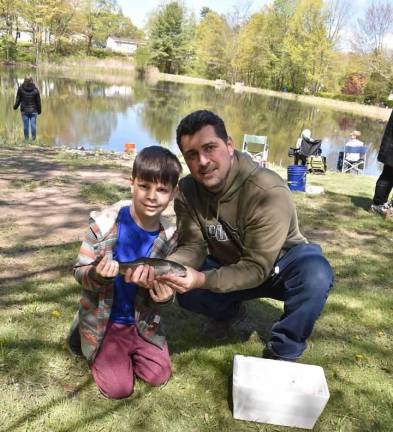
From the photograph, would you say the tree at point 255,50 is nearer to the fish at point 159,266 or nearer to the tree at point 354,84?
the tree at point 354,84

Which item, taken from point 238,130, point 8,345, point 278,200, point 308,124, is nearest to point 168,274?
point 278,200

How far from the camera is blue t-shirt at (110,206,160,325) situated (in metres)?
2.52

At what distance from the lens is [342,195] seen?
7.86 meters

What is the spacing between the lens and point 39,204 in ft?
18.2

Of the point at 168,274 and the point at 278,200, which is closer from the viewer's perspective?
the point at 168,274

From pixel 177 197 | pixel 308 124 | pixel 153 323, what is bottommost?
pixel 308 124

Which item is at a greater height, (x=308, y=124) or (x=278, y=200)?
(x=278, y=200)

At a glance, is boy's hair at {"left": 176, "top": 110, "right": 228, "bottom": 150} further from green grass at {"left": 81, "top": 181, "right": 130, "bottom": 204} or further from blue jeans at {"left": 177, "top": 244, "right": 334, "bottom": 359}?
green grass at {"left": 81, "top": 181, "right": 130, "bottom": 204}

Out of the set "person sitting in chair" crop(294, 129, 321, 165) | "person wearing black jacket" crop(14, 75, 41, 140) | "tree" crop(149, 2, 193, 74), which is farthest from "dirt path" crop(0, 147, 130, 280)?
"tree" crop(149, 2, 193, 74)

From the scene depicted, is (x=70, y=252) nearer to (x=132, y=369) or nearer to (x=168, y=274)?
(x=132, y=369)

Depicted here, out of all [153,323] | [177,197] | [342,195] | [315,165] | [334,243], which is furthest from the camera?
[315,165]

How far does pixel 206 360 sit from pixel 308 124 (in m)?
25.8

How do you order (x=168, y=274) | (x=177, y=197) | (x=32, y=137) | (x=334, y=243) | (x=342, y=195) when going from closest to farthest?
(x=168, y=274), (x=177, y=197), (x=334, y=243), (x=342, y=195), (x=32, y=137)

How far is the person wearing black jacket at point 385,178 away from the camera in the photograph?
19.5 feet
